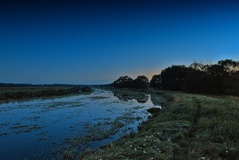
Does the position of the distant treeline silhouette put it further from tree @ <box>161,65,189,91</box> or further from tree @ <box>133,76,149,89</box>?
tree @ <box>133,76,149,89</box>

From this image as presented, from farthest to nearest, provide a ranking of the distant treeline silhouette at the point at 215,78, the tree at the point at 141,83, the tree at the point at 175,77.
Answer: the tree at the point at 141,83 < the tree at the point at 175,77 < the distant treeline silhouette at the point at 215,78

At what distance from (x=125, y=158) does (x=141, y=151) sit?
2.75ft

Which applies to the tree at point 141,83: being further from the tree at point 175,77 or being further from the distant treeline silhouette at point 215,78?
the distant treeline silhouette at point 215,78

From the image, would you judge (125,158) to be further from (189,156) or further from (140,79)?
(140,79)

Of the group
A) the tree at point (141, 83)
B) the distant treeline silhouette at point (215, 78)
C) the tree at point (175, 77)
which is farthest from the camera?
the tree at point (141, 83)

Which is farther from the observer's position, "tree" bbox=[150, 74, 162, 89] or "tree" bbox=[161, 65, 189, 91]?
"tree" bbox=[150, 74, 162, 89]

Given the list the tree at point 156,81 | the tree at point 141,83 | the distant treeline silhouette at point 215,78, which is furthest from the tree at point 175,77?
the tree at point 141,83

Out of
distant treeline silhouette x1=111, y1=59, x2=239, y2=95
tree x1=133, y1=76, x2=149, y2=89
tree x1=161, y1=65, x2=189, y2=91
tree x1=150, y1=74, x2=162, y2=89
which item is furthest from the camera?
tree x1=133, y1=76, x2=149, y2=89

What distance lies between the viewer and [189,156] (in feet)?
22.4

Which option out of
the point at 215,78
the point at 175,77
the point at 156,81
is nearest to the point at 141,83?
the point at 156,81

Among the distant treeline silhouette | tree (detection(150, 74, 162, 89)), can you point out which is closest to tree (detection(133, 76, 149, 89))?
tree (detection(150, 74, 162, 89))

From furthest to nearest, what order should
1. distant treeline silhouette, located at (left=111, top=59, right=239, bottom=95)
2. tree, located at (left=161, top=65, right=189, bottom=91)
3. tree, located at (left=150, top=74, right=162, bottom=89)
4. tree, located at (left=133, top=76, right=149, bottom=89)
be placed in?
tree, located at (left=133, top=76, right=149, bottom=89)
tree, located at (left=150, top=74, right=162, bottom=89)
tree, located at (left=161, top=65, right=189, bottom=91)
distant treeline silhouette, located at (left=111, top=59, right=239, bottom=95)

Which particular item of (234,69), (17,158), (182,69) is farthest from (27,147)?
(182,69)

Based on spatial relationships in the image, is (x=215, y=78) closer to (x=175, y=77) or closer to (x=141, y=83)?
(x=175, y=77)
